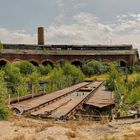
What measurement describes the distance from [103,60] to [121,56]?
3.57 meters

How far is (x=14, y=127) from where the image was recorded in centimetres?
1215

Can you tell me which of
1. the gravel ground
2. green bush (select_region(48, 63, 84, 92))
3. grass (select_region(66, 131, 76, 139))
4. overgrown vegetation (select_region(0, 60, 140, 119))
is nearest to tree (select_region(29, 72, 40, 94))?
overgrown vegetation (select_region(0, 60, 140, 119))

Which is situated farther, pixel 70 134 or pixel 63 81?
pixel 63 81

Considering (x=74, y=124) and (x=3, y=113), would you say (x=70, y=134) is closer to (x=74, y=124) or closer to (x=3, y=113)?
(x=74, y=124)

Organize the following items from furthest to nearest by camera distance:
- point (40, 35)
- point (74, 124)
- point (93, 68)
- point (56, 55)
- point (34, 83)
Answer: point (40, 35)
point (56, 55)
point (93, 68)
point (34, 83)
point (74, 124)

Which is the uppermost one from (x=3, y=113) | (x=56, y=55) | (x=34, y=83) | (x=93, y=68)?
(x=56, y=55)

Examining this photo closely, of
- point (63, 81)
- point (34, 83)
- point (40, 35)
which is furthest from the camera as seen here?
point (40, 35)

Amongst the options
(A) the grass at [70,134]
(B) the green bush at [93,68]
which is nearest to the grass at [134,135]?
(A) the grass at [70,134]

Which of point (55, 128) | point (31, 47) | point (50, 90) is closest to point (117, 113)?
point (55, 128)

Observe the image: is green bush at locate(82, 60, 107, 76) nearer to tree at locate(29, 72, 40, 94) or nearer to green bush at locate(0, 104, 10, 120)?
tree at locate(29, 72, 40, 94)

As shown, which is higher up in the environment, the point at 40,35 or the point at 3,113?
the point at 40,35

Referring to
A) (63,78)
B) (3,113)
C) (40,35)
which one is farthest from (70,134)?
(40,35)

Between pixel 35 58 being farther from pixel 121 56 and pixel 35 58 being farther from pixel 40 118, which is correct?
pixel 40 118

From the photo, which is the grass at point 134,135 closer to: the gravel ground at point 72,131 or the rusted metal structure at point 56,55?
the gravel ground at point 72,131
